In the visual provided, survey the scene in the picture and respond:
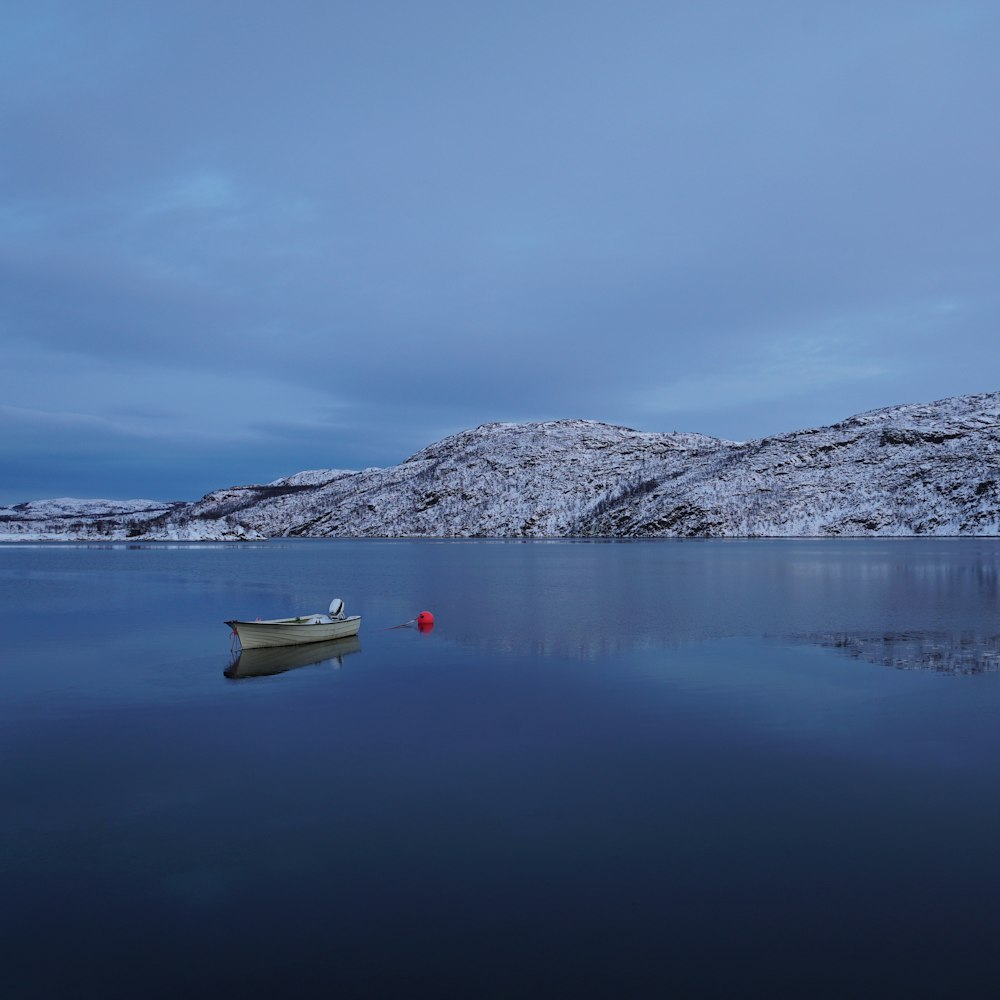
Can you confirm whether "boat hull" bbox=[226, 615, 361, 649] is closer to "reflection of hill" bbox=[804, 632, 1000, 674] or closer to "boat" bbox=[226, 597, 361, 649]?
"boat" bbox=[226, 597, 361, 649]

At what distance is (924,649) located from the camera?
28.4m

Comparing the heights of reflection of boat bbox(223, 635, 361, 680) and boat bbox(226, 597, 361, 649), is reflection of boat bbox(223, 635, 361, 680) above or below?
below

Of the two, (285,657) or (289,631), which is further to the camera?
(289,631)

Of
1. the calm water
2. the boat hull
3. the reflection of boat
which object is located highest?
the boat hull

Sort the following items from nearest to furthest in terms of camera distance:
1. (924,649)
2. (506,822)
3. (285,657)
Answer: (506,822)
(924,649)
(285,657)

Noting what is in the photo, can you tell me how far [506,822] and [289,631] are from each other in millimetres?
19731

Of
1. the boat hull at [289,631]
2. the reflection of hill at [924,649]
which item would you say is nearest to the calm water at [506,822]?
the reflection of hill at [924,649]

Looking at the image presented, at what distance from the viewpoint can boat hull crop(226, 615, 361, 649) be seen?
2916 cm

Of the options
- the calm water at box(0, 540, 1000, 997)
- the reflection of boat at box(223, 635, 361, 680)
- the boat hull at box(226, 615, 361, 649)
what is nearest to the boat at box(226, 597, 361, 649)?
the boat hull at box(226, 615, 361, 649)

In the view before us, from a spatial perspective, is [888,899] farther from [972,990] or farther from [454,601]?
[454,601]

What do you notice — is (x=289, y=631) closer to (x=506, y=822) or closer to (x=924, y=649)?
(x=506, y=822)

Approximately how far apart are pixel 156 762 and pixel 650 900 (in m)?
10.5

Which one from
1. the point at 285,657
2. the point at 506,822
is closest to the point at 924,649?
the point at 506,822

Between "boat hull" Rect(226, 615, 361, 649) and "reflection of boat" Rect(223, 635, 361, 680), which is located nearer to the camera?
"reflection of boat" Rect(223, 635, 361, 680)
